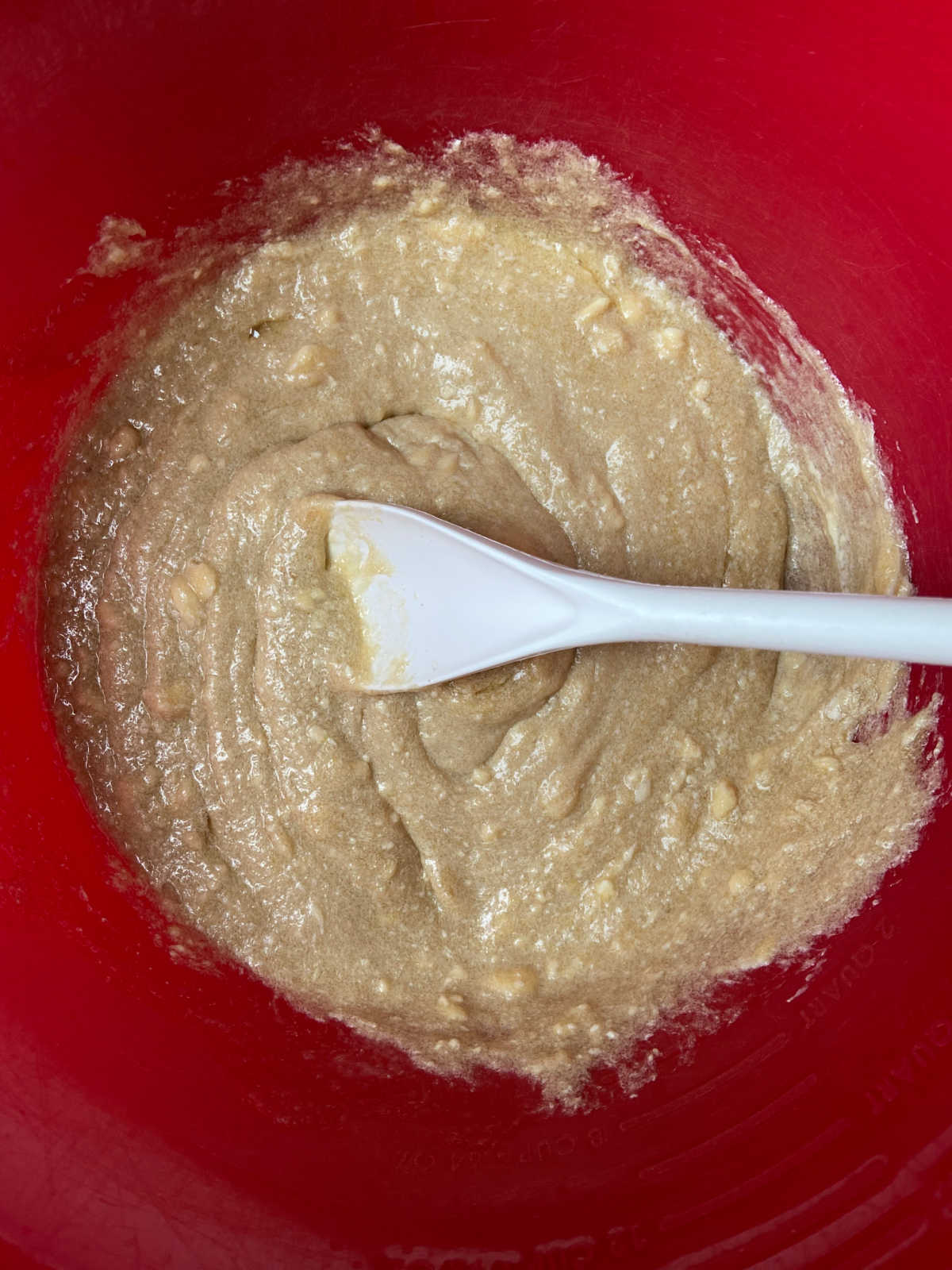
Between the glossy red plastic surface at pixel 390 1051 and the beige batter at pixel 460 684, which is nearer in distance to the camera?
the glossy red plastic surface at pixel 390 1051

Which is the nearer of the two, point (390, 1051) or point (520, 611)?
point (520, 611)

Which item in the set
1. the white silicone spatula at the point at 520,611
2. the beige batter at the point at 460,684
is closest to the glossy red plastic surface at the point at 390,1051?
the beige batter at the point at 460,684

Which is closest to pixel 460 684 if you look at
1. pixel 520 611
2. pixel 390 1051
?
pixel 520 611

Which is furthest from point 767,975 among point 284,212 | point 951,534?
point 284,212

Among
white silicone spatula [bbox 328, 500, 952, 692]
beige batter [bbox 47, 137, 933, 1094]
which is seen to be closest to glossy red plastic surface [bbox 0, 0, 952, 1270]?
beige batter [bbox 47, 137, 933, 1094]

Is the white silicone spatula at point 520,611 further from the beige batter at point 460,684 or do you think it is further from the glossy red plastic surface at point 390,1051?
the glossy red plastic surface at point 390,1051

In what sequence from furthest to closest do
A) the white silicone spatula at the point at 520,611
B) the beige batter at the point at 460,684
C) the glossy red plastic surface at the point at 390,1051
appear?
the beige batter at the point at 460,684 → the glossy red plastic surface at the point at 390,1051 → the white silicone spatula at the point at 520,611

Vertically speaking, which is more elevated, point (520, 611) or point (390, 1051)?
point (520, 611)

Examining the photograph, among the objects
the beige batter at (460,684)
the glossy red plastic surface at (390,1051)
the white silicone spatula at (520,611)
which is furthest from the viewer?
the beige batter at (460,684)

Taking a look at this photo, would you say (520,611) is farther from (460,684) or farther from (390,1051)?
(390,1051)
